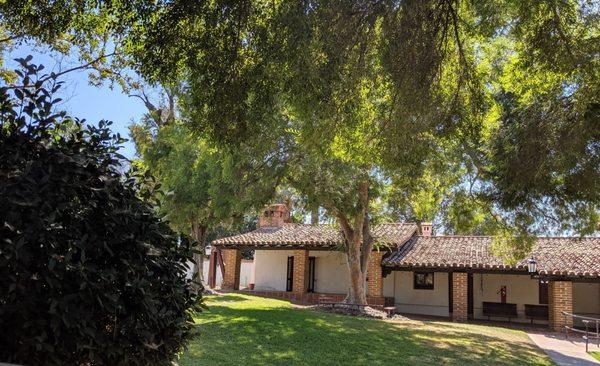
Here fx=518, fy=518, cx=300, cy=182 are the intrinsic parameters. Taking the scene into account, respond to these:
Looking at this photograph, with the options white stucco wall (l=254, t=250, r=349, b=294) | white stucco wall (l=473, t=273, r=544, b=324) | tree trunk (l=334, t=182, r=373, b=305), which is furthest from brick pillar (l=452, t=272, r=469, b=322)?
white stucco wall (l=254, t=250, r=349, b=294)

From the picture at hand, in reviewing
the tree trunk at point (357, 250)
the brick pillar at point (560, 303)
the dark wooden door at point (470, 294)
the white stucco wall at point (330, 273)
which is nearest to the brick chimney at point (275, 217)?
the white stucco wall at point (330, 273)

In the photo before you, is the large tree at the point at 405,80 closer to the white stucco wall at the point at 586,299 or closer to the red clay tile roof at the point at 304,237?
the white stucco wall at the point at 586,299

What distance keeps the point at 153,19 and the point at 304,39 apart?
5.71 feet

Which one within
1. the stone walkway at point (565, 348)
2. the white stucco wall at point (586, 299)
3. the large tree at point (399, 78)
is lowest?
the stone walkway at point (565, 348)

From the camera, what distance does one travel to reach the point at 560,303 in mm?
20094

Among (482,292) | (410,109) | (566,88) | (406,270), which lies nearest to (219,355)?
(410,109)

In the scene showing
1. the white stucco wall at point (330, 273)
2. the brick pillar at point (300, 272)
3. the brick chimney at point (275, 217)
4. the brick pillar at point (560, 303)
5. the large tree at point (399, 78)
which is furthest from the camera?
the brick chimney at point (275, 217)

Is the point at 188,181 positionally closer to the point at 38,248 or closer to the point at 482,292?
the point at 482,292

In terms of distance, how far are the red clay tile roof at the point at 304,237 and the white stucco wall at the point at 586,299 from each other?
26.4 feet

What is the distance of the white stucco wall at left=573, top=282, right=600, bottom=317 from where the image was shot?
2286 centimetres

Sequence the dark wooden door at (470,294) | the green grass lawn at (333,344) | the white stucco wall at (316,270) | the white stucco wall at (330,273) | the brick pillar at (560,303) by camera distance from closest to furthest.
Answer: the green grass lawn at (333,344) → the brick pillar at (560,303) → the dark wooden door at (470,294) → the white stucco wall at (330,273) → the white stucco wall at (316,270)

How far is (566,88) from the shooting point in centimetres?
923

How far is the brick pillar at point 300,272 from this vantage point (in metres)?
26.5

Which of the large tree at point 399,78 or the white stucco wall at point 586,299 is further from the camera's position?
the white stucco wall at point 586,299
